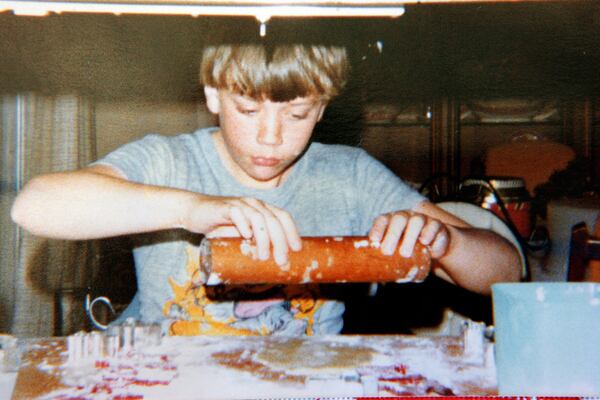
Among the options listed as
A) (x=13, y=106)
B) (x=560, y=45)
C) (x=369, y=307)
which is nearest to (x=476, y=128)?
(x=560, y=45)

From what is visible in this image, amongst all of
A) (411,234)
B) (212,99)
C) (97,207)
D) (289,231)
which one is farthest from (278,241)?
(212,99)

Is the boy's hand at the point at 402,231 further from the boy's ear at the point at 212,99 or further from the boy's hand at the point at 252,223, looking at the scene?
the boy's ear at the point at 212,99

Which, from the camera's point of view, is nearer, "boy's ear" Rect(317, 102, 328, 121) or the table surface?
the table surface

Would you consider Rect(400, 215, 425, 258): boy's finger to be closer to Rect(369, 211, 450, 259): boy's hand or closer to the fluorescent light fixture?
Rect(369, 211, 450, 259): boy's hand

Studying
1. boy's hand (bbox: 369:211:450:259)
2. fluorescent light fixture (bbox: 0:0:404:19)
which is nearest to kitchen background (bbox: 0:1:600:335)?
fluorescent light fixture (bbox: 0:0:404:19)

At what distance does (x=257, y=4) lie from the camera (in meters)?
0.45

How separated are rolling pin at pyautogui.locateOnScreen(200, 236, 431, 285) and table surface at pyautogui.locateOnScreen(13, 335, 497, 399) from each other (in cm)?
8

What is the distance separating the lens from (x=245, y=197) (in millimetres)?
597

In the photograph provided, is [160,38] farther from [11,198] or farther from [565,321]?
[565,321]

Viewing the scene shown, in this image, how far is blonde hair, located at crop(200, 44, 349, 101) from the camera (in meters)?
0.66

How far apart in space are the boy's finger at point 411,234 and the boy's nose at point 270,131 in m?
0.24

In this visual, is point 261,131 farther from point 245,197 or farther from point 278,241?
point 278,241

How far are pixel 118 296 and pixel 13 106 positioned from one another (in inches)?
12.0

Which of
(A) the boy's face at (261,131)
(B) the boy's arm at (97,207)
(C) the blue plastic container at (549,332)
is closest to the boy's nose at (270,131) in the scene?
(A) the boy's face at (261,131)
